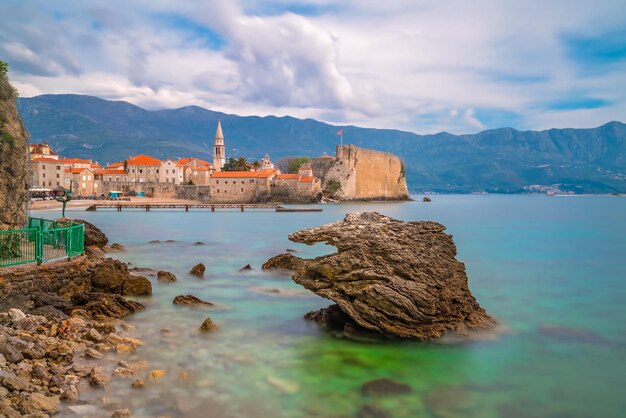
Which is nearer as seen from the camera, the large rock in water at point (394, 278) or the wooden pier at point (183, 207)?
the large rock in water at point (394, 278)

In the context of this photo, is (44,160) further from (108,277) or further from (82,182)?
(108,277)

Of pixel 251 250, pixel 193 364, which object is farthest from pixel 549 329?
pixel 251 250

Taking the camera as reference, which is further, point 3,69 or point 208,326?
point 3,69

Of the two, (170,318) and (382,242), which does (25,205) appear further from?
(382,242)

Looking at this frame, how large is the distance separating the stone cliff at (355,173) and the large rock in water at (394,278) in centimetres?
7621

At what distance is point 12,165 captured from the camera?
12.0 metres

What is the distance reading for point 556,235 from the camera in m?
37.3

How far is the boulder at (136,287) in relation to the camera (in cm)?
1210

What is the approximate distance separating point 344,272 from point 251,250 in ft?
52.8

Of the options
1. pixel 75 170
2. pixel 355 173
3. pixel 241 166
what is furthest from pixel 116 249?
pixel 355 173

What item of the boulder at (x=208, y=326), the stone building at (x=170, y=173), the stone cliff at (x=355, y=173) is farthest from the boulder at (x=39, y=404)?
the stone cliff at (x=355, y=173)

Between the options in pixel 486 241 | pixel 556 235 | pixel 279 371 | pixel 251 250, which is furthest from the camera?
pixel 556 235

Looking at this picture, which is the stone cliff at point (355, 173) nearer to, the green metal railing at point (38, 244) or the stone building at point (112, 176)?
the stone building at point (112, 176)

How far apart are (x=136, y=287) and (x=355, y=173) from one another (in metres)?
77.6
